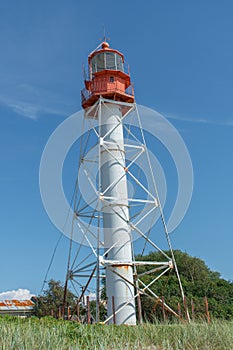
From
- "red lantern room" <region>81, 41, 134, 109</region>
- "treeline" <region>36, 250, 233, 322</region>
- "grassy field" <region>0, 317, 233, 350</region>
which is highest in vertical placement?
"red lantern room" <region>81, 41, 134, 109</region>

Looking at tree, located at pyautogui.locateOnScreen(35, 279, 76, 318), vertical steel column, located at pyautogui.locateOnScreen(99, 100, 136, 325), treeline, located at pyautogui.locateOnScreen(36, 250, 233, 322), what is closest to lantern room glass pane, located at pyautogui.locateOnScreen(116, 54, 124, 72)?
A: vertical steel column, located at pyautogui.locateOnScreen(99, 100, 136, 325)

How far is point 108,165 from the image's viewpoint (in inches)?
675

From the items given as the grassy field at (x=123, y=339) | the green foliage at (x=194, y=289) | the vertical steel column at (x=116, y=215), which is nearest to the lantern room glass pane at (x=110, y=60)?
the vertical steel column at (x=116, y=215)

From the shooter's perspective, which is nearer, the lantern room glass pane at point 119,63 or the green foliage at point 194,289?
the lantern room glass pane at point 119,63

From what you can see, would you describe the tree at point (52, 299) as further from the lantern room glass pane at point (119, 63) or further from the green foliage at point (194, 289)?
the lantern room glass pane at point (119, 63)

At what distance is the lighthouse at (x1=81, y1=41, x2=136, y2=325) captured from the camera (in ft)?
50.7

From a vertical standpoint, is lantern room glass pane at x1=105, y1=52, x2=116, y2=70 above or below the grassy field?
above

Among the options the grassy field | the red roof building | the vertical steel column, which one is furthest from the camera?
the red roof building

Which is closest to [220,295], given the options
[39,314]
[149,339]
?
[39,314]

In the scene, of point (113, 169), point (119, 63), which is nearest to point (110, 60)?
point (119, 63)

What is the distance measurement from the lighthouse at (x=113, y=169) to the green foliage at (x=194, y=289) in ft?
28.3

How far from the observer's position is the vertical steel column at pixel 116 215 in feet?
50.3

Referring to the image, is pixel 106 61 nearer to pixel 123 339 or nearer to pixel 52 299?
pixel 123 339

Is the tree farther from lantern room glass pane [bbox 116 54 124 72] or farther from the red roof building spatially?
lantern room glass pane [bbox 116 54 124 72]
